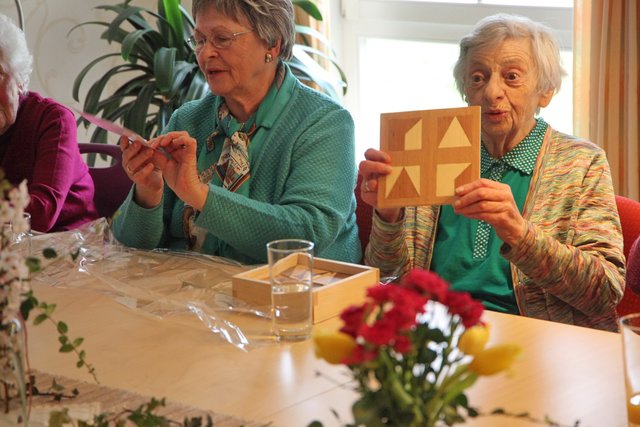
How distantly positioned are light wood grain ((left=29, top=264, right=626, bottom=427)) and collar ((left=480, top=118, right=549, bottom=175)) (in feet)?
1.99

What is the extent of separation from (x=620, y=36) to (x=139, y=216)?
5.72ft

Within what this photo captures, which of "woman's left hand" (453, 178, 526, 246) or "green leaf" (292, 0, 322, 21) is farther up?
"green leaf" (292, 0, 322, 21)

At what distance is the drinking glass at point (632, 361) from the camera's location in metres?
1.03

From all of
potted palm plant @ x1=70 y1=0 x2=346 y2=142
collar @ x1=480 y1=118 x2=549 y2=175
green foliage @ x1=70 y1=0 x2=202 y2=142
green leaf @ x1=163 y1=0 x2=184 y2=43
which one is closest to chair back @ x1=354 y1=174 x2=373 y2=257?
collar @ x1=480 y1=118 x2=549 y2=175

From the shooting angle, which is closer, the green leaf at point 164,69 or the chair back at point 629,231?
the chair back at point 629,231

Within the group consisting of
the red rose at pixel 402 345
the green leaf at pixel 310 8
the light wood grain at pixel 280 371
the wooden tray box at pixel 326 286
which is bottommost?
the light wood grain at pixel 280 371

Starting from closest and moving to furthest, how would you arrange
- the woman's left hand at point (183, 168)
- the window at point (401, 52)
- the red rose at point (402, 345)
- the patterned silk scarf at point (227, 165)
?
the red rose at point (402, 345) < the woman's left hand at point (183, 168) < the patterned silk scarf at point (227, 165) < the window at point (401, 52)

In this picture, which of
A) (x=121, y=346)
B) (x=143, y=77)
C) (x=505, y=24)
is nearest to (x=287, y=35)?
(x=505, y=24)

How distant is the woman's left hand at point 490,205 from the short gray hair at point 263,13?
0.76 meters

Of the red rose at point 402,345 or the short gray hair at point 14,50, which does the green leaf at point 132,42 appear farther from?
the red rose at point 402,345

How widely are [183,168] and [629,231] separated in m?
1.00

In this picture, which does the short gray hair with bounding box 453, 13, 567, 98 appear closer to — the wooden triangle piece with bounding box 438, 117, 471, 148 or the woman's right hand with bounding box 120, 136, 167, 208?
the wooden triangle piece with bounding box 438, 117, 471, 148

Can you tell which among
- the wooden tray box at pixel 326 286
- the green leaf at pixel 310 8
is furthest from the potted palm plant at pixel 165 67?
the wooden tray box at pixel 326 286

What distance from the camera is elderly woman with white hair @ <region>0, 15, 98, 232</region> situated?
104 inches
